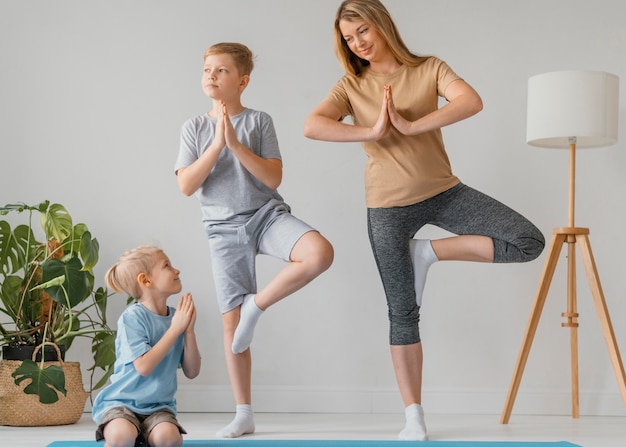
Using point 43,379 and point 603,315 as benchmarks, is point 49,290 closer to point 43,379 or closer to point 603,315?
point 43,379

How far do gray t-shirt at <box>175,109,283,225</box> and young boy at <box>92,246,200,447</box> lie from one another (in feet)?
1.72

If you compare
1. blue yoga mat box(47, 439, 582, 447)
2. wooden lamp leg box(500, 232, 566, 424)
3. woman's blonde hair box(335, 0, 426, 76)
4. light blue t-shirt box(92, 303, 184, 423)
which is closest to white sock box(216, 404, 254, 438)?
blue yoga mat box(47, 439, 582, 447)

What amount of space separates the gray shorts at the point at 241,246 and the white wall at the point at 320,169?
838 millimetres

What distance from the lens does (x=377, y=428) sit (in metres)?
3.28

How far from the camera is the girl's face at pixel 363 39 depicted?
300 centimetres

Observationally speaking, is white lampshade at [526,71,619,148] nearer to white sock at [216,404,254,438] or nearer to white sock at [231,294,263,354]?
white sock at [231,294,263,354]

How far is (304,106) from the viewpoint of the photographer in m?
3.92

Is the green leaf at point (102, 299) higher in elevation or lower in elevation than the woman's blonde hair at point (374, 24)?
lower

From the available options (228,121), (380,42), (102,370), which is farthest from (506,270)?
(102,370)

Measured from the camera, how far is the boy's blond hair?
120 inches

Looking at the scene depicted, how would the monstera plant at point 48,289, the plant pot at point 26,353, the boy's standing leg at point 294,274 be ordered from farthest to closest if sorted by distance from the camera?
the plant pot at point 26,353 < the monstera plant at point 48,289 < the boy's standing leg at point 294,274

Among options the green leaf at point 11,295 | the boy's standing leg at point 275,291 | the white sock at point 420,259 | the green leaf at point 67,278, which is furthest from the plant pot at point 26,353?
the white sock at point 420,259

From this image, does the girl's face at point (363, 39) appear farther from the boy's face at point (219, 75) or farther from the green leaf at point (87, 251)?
the green leaf at point (87, 251)

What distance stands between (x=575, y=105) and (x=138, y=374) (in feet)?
6.66
